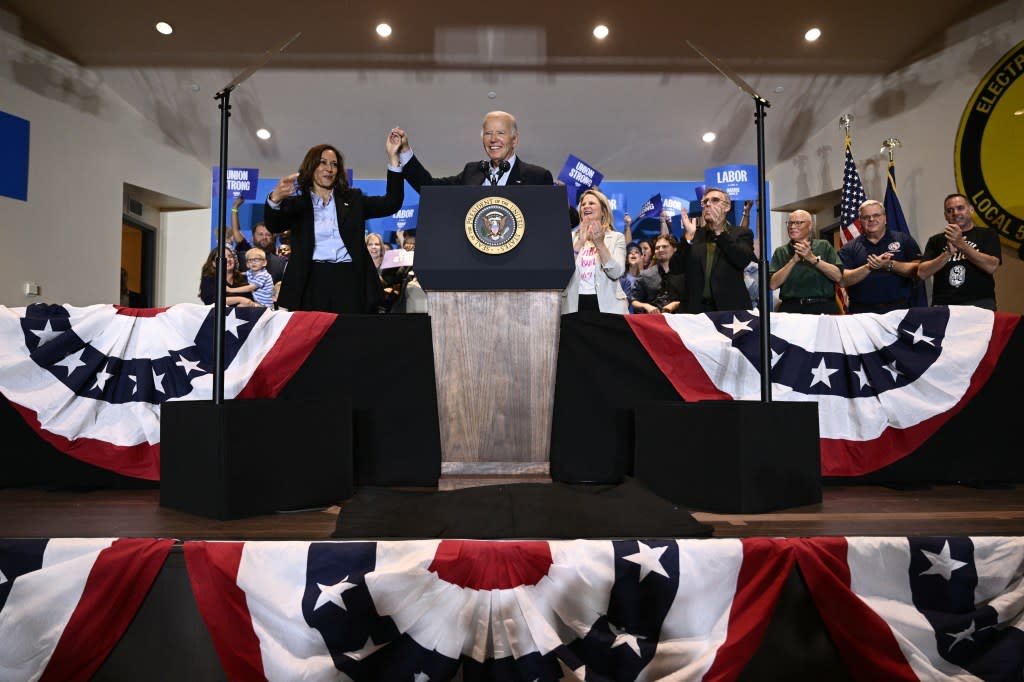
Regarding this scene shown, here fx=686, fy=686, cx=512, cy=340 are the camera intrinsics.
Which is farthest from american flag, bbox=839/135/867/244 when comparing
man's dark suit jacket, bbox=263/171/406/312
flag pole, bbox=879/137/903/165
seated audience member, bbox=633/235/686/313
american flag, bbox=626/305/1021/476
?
man's dark suit jacket, bbox=263/171/406/312

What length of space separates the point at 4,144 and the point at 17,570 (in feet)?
18.7

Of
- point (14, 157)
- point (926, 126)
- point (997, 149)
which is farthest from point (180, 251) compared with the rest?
point (997, 149)

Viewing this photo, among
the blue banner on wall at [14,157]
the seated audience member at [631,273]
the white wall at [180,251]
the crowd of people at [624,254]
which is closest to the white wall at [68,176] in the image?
the blue banner on wall at [14,157]

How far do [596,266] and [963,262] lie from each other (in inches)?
82.0

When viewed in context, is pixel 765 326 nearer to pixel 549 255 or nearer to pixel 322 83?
pixel 549 255

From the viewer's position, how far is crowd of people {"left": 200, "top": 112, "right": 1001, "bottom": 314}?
2.91m

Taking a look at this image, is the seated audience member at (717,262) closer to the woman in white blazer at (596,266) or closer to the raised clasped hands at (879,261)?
the woman in white blazer at (596,266)

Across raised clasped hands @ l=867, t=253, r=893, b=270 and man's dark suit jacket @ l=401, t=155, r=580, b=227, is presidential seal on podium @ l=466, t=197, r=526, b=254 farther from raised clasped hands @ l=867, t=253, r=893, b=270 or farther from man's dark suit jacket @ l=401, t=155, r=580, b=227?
raised clasped hands @ l=867, t=253, r=893, b=270

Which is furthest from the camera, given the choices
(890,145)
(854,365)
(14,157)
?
(890,145)

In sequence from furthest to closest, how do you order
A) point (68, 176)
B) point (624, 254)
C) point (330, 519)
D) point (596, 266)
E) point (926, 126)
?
1. point (68, 176)
2. point (926, 126)
3. point (624, 254)
4. point (596, 266)
5. point (330, 519)

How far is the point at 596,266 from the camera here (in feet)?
12.3

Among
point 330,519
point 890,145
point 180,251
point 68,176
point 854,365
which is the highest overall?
A: point 890,145

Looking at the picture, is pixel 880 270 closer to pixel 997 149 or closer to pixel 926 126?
pixel 997 149

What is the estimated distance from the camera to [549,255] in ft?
7.32
